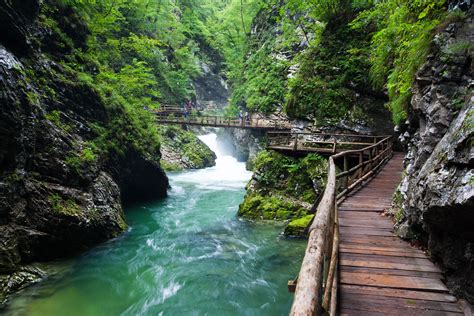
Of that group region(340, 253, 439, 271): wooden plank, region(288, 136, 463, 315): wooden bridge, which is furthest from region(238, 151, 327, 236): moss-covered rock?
region(340, 253, 439, 271): wooden plank

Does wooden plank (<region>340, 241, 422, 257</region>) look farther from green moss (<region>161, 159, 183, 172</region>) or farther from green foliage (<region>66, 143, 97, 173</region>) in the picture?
green moss (<region>161, 159, 183, 172</region>)

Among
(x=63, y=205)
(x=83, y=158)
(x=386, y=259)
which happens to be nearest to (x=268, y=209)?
(x=83, y=158)

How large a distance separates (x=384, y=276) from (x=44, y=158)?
30.1ft

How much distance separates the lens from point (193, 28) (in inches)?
1682

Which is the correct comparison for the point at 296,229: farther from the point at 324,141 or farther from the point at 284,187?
the point at 324,141

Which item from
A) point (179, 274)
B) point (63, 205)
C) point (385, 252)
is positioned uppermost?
point (385, 252)

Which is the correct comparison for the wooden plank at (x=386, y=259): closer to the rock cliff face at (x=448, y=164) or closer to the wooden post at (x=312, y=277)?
the rock cliff face at (x=448, y=164)

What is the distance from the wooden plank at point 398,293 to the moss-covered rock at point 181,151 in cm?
2425

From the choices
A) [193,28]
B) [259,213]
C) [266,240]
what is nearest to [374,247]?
[266,240]

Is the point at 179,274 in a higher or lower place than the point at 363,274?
lower

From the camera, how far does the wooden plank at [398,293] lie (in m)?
3.08

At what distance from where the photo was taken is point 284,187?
13062mm

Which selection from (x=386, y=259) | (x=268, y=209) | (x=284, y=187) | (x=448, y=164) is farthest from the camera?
(x=284, y=187)

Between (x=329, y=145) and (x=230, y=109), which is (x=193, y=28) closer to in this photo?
(x=230, y=109)
